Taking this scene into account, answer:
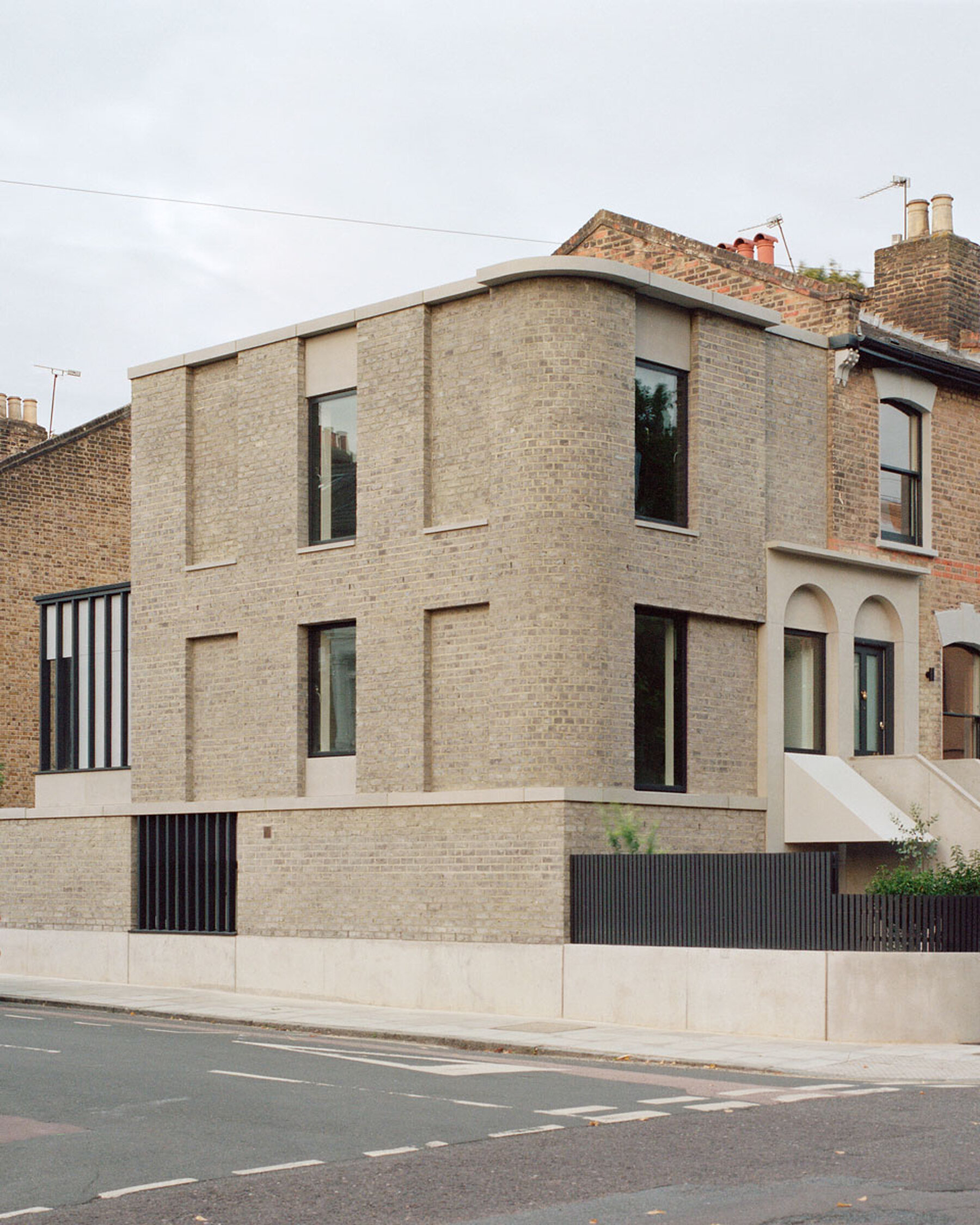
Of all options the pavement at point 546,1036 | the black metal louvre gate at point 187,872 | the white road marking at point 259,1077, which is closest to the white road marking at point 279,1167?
the white road marking at point 259,1077

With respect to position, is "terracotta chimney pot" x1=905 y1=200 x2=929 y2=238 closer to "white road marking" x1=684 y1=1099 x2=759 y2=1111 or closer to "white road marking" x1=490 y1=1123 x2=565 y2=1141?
"white road marking" x1=684 y1=1099 x2=759 y2=1111

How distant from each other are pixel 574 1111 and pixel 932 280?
817 inches

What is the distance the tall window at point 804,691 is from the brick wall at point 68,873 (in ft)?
34.5

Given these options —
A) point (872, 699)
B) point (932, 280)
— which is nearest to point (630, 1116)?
point (872, 699)

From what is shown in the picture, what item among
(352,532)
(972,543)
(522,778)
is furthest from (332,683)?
(972,543)

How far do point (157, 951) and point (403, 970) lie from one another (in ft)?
17.0

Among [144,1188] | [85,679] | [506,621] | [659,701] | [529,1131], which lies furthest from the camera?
[85,679]

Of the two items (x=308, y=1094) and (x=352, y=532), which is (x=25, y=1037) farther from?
(x=352, y=532)

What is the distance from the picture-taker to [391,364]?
76.9 feet

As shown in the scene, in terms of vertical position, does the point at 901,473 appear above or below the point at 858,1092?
above

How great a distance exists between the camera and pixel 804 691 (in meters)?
23.9

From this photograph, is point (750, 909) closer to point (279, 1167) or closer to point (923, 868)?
point (923, 868)

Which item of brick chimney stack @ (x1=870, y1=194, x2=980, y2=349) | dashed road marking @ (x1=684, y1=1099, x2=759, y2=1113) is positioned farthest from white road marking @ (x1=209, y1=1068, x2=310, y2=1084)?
brick chimney stack @ (x1=870, y1=194, x2=980, y2=349)

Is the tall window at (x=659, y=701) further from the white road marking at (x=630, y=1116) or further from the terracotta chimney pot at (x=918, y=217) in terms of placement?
the terracotta chimney pot at (x=918, y=217)
